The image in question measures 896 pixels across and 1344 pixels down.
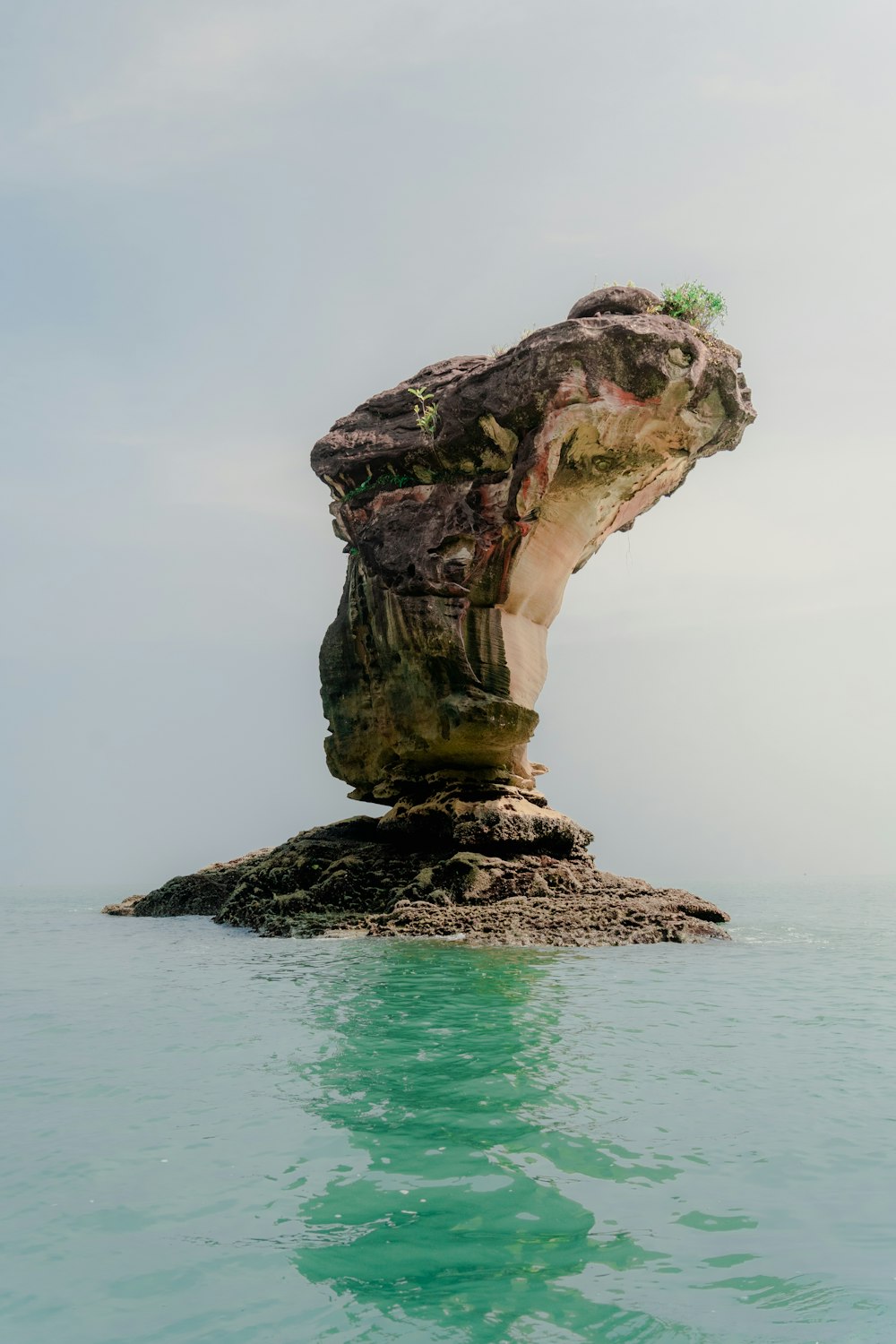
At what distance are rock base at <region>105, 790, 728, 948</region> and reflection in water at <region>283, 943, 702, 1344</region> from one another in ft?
19.8

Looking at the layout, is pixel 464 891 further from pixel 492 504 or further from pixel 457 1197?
pixel 457 1197

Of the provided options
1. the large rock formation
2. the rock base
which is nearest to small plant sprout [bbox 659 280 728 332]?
the large rock formation

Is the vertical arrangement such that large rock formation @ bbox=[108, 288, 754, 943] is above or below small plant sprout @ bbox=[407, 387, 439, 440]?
below

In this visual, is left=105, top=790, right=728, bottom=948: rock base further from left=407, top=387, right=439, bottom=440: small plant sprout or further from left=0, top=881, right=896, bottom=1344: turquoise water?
left=407, top=387, right=439, bottom=440: small plant sprout

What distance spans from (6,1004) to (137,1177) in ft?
19.0

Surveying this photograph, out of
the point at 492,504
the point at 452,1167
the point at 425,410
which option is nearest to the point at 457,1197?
the point at 452,1167

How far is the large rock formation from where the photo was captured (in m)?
14.5

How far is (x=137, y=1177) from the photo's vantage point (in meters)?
4.40

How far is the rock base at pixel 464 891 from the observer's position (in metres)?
13.3

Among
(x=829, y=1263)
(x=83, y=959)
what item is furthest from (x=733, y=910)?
(x=829, y=1263)

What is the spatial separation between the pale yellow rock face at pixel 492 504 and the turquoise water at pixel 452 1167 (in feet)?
24.0

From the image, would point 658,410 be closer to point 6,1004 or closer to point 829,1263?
point 6,1004

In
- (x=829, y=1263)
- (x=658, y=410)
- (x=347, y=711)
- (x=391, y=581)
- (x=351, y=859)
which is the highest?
(x=658, y=410)

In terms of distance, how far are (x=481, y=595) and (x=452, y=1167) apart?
11892mm
